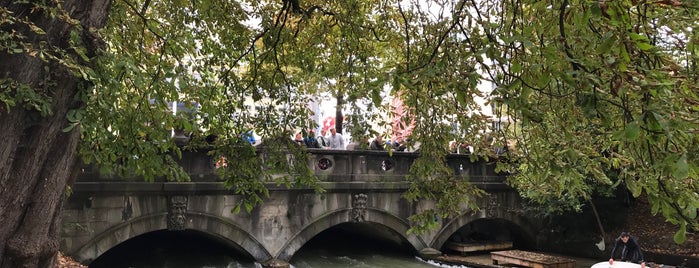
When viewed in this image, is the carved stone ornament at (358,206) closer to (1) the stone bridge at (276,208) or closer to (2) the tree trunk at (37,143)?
(1) the stone bridge at (276,208)

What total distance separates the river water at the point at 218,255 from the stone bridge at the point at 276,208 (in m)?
0.57

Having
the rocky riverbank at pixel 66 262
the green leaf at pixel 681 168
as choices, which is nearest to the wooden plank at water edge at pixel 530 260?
the rocky riverbank at pixel 66 262

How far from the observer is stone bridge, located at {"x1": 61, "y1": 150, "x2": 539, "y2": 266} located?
10.3 meters

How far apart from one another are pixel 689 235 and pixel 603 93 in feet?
46.3

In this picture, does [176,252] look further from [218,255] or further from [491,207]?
[491,207]

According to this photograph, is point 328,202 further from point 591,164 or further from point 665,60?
point 665,60

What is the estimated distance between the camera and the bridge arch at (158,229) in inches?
406

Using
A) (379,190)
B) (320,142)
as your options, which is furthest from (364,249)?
(320,142)

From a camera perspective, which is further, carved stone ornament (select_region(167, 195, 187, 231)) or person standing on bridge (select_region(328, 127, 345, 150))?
person standing on bridge (select_region(328, 127, 345, 150))

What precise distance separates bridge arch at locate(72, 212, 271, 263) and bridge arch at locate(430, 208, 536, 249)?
5.53 metres

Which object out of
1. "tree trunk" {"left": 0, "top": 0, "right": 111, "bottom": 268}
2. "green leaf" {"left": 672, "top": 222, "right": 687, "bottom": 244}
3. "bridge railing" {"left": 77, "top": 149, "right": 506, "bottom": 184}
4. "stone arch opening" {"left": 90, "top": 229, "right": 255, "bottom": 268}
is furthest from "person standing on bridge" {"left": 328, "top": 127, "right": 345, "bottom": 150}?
"green leaf" {"left": 672, "top": 222, "right": 687, "bottom": 244}

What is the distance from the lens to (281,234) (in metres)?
12.7

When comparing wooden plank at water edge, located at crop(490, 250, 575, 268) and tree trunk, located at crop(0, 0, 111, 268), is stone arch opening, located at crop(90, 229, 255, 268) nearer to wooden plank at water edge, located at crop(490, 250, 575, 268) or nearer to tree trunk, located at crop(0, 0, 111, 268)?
wooden plank at water edge, located at crop(490, 250, 575, 268)

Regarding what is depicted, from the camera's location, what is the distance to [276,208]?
1260 cm
